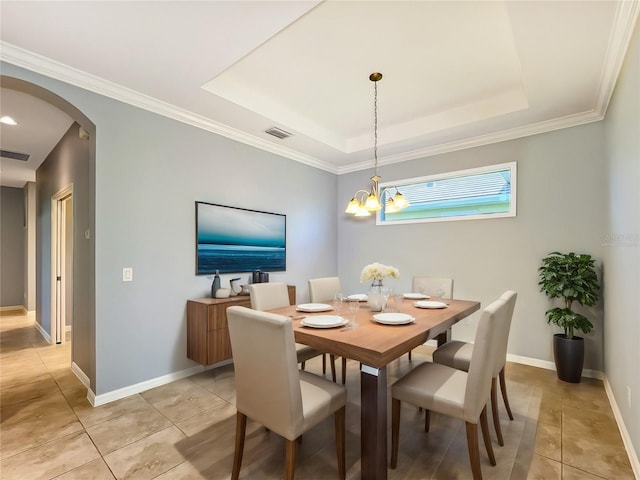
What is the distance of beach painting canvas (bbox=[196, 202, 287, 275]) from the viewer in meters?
3.30

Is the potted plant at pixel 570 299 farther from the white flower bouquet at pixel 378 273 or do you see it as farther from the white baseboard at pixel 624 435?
the white flower bouquet at pixel 378 273

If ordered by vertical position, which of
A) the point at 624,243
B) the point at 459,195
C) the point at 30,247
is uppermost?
the point at 459,195

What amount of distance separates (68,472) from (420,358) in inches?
129

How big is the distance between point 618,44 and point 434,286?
2328 millimetres

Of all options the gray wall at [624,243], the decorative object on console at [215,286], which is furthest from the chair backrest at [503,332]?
the decorative object on console at [215,286]

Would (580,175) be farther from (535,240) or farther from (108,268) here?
(108,268)

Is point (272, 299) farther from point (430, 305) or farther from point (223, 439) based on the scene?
point (430, 305)

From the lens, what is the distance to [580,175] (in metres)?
3.20

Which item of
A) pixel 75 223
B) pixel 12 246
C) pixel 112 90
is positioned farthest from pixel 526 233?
pixel 12 246

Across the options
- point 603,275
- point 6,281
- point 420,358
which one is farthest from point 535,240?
point 6,281

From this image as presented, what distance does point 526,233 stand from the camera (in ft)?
11.5

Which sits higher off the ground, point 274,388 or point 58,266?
point 58,266

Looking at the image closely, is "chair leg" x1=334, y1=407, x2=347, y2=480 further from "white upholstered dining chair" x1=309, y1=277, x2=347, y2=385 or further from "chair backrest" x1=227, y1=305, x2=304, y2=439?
"white upholstered dining chair" x1=309, y1=277, x2=347, y2=385

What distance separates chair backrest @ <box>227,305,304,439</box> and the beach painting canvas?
1894mm
